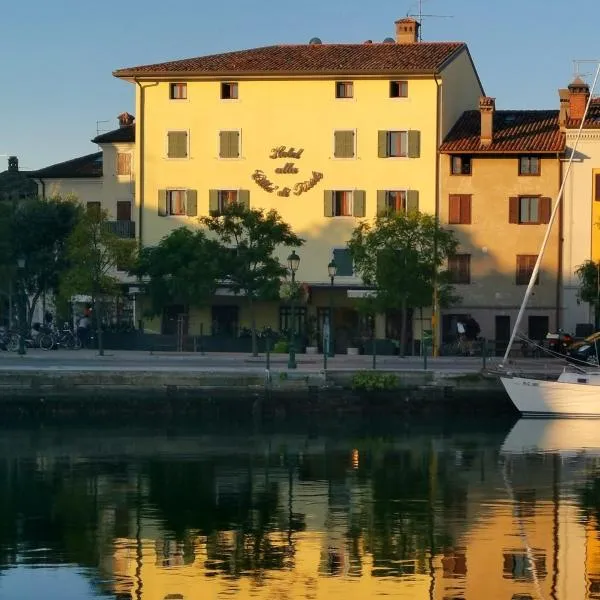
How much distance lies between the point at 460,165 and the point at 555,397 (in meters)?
24.8

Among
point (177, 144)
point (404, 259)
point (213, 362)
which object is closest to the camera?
point (213, 362)

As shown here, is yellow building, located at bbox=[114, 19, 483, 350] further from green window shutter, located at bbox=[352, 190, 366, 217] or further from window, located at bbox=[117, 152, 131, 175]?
window, located at bbox=[117, 152, 131, 175]

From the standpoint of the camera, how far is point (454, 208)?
77.5m

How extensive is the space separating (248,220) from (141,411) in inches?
678

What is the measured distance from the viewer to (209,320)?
258ft

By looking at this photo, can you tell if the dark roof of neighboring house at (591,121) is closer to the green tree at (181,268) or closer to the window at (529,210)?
the window at (529,210)

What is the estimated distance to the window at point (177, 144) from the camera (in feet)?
263

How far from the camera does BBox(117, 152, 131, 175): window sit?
8625 centimetres

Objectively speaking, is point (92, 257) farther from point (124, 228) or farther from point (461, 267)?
point (461, 267)

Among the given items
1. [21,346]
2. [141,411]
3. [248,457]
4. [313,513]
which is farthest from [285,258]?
[313,513]

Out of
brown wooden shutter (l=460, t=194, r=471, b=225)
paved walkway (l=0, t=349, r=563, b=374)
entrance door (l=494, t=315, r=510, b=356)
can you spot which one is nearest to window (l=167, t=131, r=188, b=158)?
paved walkway (l=0, t=349, r=563, b=374)

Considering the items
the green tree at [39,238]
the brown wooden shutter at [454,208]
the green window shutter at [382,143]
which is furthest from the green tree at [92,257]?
the brown wooden shutter at [454,208]

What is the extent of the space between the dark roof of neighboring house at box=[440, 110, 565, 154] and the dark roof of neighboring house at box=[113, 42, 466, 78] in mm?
3217

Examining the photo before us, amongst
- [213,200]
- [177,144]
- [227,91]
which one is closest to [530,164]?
[227,91]
